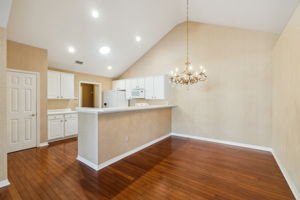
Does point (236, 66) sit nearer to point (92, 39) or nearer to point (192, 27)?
point (192, 27)

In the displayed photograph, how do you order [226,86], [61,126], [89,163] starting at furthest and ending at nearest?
[61,126] < [226,86] < [89,163]

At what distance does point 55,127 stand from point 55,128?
0.10 feet

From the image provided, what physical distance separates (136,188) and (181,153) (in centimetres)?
168

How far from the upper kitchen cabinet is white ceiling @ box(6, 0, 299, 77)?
1.44ft

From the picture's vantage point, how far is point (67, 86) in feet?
15.7

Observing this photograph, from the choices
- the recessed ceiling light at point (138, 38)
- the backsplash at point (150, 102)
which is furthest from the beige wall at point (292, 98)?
the recessed ceiling light at point (138, 38)

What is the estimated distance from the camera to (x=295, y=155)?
1.91 m

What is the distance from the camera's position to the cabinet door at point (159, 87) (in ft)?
16.3

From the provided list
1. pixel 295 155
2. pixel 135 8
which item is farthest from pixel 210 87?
pixel 135 8

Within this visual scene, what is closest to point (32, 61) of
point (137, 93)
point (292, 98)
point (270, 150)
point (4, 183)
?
point (4, 183)

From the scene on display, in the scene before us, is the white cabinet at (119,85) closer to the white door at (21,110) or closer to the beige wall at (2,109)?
the white door at (21,110)

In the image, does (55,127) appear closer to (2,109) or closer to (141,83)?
(2,109)

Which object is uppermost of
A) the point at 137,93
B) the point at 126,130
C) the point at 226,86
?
the point at 226,86

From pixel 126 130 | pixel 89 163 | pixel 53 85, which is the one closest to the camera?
pixel 89 163
